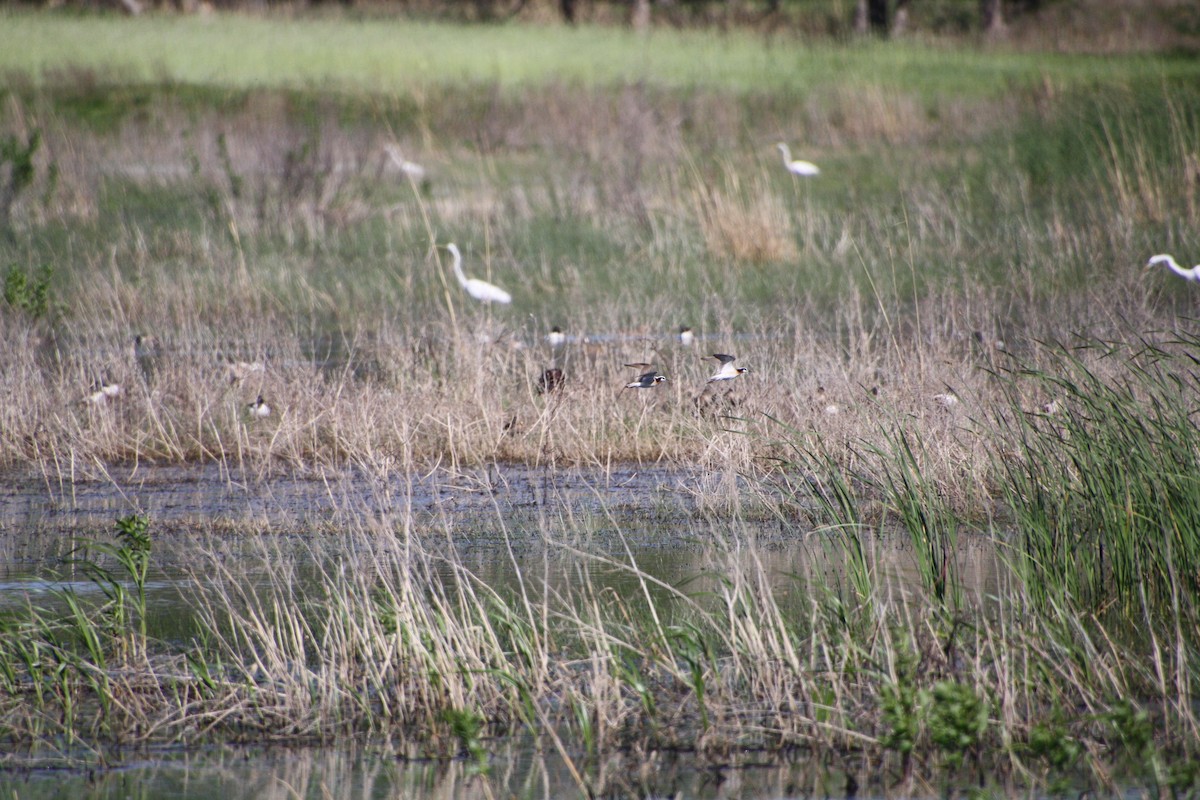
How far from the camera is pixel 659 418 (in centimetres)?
835

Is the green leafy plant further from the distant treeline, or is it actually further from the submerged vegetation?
the distant treeline

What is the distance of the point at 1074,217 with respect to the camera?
15.5 metres

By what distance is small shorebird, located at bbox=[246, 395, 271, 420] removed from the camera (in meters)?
8.33

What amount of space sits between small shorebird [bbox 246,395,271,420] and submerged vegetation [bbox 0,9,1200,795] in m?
0.16

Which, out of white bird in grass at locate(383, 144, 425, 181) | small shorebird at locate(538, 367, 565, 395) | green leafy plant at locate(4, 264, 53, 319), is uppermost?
small shorebird at locate(538, 367, 565, 395)

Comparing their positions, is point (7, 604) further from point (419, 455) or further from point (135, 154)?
point (135, 154)

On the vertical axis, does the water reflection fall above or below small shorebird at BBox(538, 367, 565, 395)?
above

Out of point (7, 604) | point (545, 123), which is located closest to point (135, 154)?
point (545, 123)

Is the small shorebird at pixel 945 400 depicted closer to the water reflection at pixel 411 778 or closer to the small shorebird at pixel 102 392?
the water reflection at pixel 411 778

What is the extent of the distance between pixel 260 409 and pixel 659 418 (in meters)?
2.16

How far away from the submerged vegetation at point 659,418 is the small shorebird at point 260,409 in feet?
0.51

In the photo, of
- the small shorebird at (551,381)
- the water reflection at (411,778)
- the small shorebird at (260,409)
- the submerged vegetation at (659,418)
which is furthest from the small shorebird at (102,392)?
→ the water reflection at (411,778)

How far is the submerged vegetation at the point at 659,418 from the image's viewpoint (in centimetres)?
436

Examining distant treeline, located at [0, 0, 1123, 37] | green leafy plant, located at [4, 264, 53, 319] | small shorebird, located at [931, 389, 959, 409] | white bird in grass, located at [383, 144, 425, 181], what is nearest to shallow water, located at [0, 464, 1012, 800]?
small shorebird, located at [931, 389, 959, 409]
